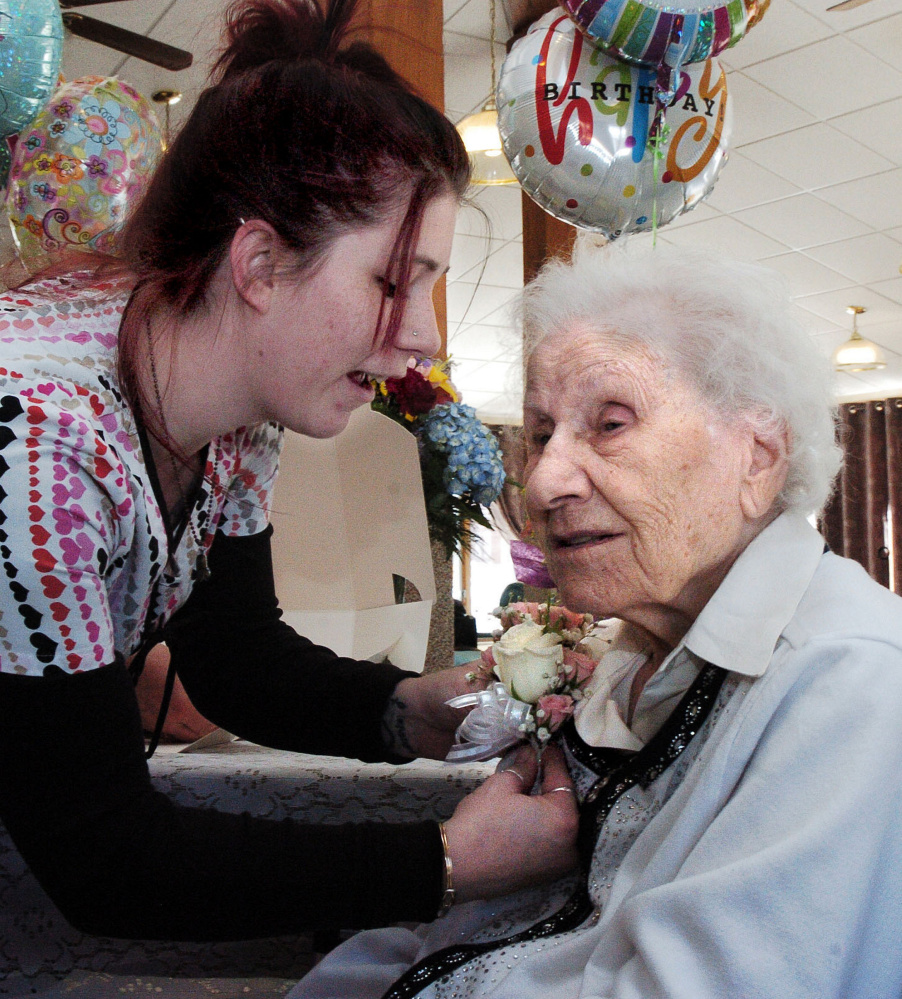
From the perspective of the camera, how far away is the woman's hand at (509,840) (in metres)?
1.04

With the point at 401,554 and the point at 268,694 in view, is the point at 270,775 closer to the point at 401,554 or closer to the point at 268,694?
the point at 268,694

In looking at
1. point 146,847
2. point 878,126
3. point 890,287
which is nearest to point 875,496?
point 890,287

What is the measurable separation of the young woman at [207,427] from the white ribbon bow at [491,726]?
0.07m

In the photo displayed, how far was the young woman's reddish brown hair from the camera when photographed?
3.59ft

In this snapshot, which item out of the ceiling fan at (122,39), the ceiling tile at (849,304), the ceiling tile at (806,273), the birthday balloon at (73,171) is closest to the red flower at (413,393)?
the birthday balloon at (73,171)

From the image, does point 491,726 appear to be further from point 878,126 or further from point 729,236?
point 729,236

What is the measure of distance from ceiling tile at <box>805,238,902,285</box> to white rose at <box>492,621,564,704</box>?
19.9 ft

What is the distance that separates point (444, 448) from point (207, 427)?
923mm

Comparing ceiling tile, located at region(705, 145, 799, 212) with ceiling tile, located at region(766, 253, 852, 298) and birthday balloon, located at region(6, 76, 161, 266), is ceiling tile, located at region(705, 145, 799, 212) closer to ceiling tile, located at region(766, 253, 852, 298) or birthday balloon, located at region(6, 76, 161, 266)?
ceiling tile, located at region(766, 253, 852, 298)

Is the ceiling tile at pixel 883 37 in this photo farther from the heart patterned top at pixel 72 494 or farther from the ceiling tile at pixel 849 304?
the heart patterned top at pixel 72 494

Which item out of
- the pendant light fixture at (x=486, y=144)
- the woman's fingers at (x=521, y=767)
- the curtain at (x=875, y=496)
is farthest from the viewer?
the curtain at (x=875, y=496)

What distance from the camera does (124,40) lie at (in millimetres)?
3250

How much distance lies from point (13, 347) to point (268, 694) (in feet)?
2.18

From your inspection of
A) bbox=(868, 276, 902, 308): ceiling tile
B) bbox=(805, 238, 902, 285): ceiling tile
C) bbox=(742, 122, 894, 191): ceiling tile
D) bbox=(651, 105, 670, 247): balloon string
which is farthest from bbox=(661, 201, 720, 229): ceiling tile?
bbox=(651, 105, 670, 247): balloon string
